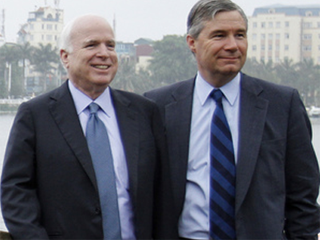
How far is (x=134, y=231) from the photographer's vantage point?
5.92 ft

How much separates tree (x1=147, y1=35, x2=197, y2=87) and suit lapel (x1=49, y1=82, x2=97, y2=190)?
52.7 metres

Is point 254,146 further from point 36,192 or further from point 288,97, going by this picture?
point 36,192

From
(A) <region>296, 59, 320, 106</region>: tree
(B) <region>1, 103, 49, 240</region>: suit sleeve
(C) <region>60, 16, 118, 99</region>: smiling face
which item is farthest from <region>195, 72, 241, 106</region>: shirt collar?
(A) <region>296, 59, 320, 106</region>: tree

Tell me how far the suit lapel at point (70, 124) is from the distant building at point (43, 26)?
233 feet


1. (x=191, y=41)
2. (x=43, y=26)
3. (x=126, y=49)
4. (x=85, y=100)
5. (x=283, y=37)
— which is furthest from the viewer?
(x=43, y=26)

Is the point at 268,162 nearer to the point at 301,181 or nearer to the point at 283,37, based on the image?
the point at 301,181

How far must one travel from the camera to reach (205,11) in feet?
6.61

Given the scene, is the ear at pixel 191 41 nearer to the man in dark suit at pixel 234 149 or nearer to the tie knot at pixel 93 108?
the man in dark suit at pixel 234 149

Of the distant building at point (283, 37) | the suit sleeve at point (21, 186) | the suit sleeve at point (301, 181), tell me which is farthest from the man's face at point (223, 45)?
the distant building at point (283, 37)

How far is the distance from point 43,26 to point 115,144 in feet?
240

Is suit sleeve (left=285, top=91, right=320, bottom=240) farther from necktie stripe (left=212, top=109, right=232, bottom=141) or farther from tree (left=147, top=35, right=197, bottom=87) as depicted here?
tree (left=147, top=35, right=197, bottom=87)

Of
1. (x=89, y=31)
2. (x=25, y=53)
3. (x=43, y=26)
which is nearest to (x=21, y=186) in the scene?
(x=89, y=31)

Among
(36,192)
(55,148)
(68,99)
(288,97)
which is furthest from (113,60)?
(288,97)

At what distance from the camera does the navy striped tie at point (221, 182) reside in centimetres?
192
